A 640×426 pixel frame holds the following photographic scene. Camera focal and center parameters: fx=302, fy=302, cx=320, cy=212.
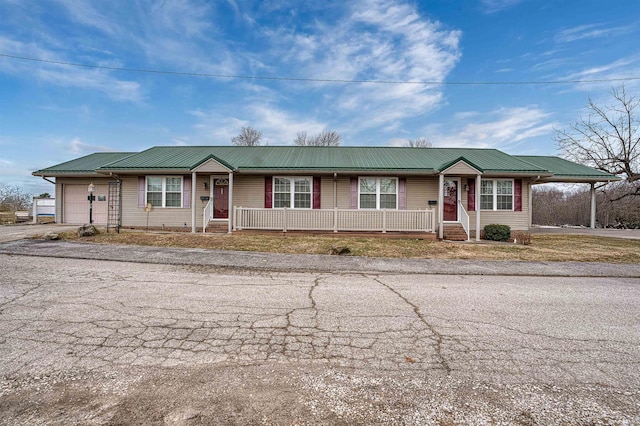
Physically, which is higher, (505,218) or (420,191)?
(420,191)

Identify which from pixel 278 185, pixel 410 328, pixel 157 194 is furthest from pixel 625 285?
pixel 157 194

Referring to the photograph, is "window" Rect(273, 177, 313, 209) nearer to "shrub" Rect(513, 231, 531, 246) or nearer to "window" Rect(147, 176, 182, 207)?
"window" Rect(147, 176, 182, 207)

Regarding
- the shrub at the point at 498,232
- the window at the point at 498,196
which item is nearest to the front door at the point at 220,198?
the shrub at the point at 498,232

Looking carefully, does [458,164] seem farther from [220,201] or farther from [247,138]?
[247,138]

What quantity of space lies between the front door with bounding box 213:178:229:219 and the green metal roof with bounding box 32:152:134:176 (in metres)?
6.66

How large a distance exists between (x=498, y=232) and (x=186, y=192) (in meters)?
14.6

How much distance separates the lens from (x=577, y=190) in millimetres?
26969

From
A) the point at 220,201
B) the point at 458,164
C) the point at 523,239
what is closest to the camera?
the point at 523,239

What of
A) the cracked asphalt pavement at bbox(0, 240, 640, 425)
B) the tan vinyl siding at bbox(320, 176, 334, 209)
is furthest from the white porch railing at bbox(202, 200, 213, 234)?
the cracked asphalt pavement at bbox(0, 240, 640, 425)

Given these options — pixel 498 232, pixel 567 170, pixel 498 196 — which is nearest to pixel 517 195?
pixel 498 196

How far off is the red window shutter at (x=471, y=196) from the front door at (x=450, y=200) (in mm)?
592

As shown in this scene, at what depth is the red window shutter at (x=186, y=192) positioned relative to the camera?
14.7 metres

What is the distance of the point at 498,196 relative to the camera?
14797 millimetres

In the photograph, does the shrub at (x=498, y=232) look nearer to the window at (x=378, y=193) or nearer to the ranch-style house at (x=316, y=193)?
the ranch-style house at (x=316, y=193)
